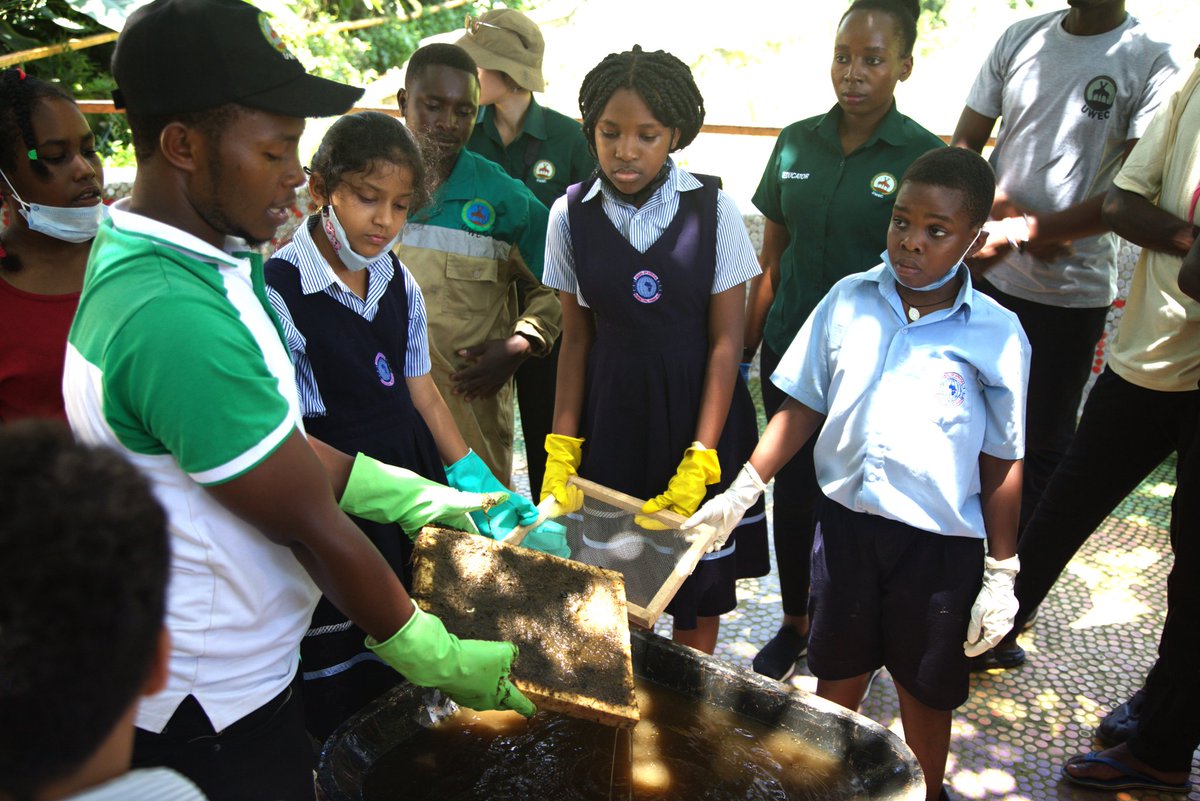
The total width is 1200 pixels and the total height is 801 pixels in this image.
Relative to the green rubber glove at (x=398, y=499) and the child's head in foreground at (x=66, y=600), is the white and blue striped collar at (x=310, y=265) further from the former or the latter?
the child's head in foreground at (x=66, y=600)

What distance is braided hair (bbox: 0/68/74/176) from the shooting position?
7.19 feet

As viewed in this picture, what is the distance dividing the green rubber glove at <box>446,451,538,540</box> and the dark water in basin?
0.47 meters

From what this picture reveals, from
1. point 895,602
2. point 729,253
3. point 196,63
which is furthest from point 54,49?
point 895,602

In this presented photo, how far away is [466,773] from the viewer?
1841mm

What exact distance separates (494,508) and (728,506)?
60 centimetres

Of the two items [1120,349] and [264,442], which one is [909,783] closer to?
[264,442]

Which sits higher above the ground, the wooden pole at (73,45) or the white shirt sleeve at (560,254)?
the white shirt sleeve at (560,254)

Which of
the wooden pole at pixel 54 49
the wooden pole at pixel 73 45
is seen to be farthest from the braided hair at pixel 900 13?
the wooden pole at pixel 54 49

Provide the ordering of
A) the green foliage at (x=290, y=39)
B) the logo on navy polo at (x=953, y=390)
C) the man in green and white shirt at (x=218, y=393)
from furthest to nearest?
the green foliage at (x=290, y=39), the logo on navy polo at (x=953, y=390), the man in green and white shirt at (x=218, y=393)

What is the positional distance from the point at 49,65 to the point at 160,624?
836 cm

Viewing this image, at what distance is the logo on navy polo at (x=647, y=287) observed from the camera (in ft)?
8.17

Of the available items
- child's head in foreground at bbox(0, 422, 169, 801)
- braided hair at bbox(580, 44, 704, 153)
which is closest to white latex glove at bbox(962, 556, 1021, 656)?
braided hair at bbox(580, 44, 704, 153)

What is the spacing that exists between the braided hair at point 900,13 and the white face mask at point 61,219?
236 centimetres

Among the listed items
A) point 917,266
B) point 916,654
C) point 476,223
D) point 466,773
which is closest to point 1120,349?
point 917,266
